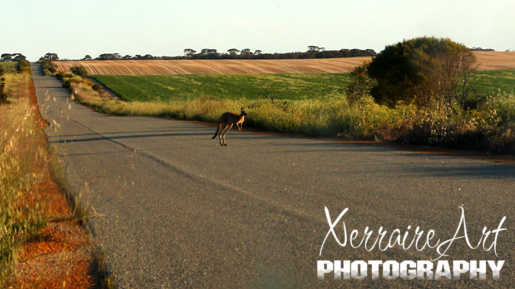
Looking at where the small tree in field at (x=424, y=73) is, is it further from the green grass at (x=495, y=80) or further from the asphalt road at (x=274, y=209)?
the green grass at (x=495, y=80)

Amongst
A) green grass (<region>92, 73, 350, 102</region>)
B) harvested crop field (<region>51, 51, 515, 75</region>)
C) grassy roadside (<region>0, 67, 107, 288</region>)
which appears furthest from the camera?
harvested crop field (<region>51, 51, 515, 75</region>)

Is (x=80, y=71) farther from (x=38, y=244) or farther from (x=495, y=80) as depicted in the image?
(x=38, y=244)

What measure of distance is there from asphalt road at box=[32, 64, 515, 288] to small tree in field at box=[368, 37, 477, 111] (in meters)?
7.50

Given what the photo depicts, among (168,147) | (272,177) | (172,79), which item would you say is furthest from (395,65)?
(172,79)

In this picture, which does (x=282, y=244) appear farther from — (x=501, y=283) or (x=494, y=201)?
(x=494, y=201)

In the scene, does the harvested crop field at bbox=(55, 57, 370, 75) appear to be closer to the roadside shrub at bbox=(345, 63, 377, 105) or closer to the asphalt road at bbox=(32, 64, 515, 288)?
the roadside shrub at bbox=(345, 63, 377, 105)

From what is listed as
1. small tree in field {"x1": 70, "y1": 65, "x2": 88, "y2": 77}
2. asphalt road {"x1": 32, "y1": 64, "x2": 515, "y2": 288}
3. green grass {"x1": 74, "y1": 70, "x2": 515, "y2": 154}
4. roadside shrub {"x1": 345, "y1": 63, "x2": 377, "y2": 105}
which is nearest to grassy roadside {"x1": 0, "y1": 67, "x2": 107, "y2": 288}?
asphalt road {"x1": 32, "y1": 64, "x2": 515, "y2": 288}

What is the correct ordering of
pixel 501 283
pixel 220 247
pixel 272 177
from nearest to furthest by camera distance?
pixel 501 283 → pixel 220 247 → pixel 272 177

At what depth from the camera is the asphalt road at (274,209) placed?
526cm

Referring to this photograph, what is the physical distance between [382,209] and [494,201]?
1.70m

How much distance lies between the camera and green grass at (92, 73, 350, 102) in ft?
227

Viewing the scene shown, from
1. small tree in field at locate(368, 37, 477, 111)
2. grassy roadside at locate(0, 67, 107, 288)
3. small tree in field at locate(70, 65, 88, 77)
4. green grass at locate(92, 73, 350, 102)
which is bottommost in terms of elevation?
green grass at locate(92, 73, 350, 102)

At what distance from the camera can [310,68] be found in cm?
9500

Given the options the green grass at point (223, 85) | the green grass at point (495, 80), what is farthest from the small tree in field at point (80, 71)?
the green grass at point (495, 80)
